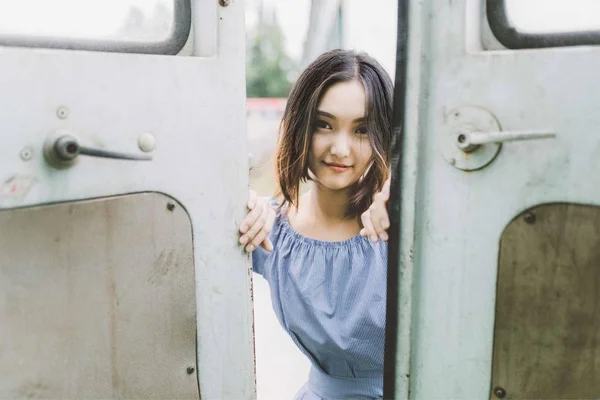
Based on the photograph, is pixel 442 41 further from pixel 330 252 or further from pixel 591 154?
pixel 330 252

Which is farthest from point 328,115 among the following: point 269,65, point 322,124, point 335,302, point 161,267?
point 269,65

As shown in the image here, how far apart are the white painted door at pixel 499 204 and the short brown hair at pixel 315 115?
49 cm

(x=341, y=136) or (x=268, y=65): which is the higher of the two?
(x=268, y=65)

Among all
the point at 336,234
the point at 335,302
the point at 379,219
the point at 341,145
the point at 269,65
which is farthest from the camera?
the point at 269,65

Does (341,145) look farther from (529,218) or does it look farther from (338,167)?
(529,218)

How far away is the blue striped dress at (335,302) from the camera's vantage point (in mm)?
1556

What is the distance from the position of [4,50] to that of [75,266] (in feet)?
1.25

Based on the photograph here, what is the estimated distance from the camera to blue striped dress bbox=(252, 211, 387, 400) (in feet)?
5.10

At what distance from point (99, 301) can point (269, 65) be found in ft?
63.0

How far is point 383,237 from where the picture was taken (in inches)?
44.6

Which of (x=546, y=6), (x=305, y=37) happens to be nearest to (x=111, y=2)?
(x=546, y=6)

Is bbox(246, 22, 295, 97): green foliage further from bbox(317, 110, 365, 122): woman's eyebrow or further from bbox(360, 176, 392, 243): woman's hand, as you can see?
bbox(360, 176, 392, 243): woman's hand

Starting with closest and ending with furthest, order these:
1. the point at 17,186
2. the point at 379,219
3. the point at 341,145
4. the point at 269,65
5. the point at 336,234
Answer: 1. the point at 17,186
2. the point at 379,219
3. the point at 341,145
4. the point at 336,234
5. the point at 269,65

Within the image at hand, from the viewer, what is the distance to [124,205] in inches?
39.2
